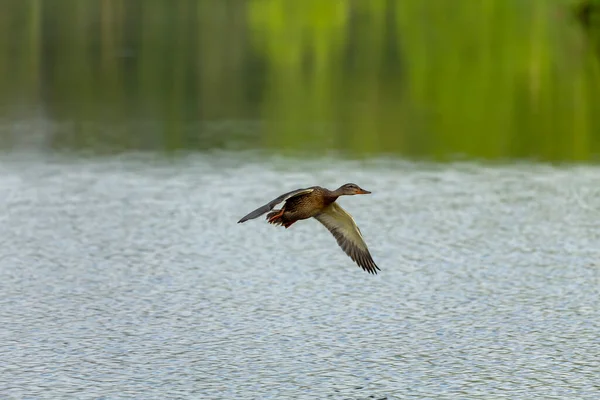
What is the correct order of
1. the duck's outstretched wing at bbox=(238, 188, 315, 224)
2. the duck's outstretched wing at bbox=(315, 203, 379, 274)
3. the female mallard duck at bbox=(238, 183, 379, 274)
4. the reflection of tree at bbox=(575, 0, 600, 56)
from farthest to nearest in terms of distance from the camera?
the reflection of tree at bbox=(575, 0, 600, 56)
the duck's outstretched wing at bbox=(315, 203, 379, 274)
the female mallard duck at bbox=(238, 183, 379, 274)
the duck's outstretched wing at bbox=(238, 188, 315, 224)

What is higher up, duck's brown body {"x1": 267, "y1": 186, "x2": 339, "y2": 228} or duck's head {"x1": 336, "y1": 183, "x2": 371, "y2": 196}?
duck's head {"x1": 336, "y1": 183, "x2": 371, "y2": 196}

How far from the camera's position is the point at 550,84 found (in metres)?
51.3

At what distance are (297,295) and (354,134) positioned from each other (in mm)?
18533

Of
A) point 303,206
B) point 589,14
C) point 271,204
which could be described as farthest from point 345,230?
point 589,14

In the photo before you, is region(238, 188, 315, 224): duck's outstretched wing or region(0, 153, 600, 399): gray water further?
region(0, 153, 600, 399): gray water

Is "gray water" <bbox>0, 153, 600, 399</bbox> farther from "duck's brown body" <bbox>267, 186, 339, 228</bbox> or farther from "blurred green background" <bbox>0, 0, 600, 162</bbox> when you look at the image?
"blurred green background" <bbox>0, 0, 600, 162</bbox>

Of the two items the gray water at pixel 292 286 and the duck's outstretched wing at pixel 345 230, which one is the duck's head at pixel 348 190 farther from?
the gray water at pixel 292 286

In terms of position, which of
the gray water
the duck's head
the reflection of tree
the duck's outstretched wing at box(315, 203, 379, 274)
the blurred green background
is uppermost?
the reflection of tree

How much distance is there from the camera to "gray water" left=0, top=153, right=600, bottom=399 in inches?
720

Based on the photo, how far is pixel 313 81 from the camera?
177 ft

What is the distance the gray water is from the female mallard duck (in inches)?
78.6

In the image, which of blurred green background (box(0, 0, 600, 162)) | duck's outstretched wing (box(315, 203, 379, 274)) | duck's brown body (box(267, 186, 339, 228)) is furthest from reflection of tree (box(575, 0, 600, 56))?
duck's brown body (box(267, 186, 339, 228))

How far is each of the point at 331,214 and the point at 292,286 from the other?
6855 millimetres

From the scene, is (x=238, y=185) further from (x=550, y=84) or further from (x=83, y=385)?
(x=550, y=84)
